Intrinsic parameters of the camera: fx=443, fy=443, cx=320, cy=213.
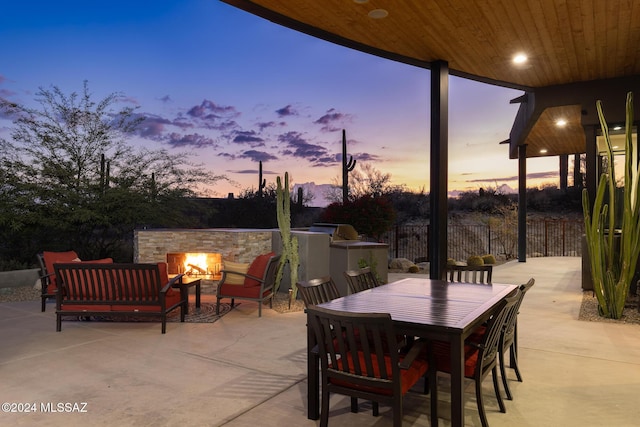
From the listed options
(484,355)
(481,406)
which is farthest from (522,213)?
(481,406)

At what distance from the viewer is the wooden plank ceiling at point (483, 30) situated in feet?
15.6

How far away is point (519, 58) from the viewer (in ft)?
20.8

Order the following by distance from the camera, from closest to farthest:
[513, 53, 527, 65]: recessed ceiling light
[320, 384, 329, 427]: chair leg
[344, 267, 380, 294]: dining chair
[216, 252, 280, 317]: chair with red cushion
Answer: [320, 384, 329, 427]: chair leg, [344, 267, 380, 294]: dining chair, [216, 252, 280, 317]: chair with red cushion, [513, 53, 527, 65]: recessed ceiling light

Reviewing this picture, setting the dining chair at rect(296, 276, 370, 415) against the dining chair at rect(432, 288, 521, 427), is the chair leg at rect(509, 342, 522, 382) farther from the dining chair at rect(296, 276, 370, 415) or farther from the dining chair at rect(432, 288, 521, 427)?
the dining chair at rect(296, 276, 370, 415)

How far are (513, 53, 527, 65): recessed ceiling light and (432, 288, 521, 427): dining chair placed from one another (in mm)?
4638

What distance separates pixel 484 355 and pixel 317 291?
4.13 ft

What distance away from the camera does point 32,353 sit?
165 inches

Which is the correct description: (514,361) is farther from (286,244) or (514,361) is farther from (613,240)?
(286,244)

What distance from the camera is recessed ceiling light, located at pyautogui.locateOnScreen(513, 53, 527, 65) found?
20.4 feet

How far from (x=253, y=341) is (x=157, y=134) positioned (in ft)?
43.3

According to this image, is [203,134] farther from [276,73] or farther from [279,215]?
[279,215]

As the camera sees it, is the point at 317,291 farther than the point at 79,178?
No

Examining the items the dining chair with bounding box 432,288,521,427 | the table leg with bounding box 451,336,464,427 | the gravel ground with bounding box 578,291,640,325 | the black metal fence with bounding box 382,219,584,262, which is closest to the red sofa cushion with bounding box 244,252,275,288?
the dining chair with bounding box 432,288,521,427

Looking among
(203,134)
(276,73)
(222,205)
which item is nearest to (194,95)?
(203,134)
